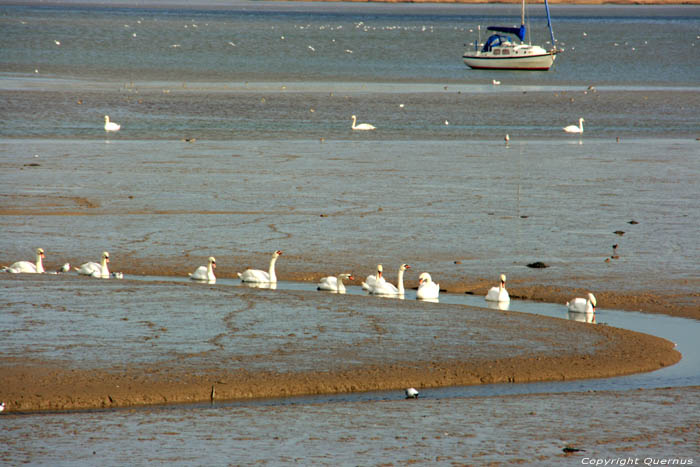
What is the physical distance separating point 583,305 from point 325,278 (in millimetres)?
3411

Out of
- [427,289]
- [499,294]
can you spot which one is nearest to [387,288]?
[427,289]

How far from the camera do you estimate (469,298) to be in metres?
14.5

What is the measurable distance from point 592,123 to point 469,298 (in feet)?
80.1

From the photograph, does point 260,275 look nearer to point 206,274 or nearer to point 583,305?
point 206,274

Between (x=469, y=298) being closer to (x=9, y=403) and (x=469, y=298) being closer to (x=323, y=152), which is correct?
(x=9, y=403)

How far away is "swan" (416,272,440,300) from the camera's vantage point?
46.3 ft

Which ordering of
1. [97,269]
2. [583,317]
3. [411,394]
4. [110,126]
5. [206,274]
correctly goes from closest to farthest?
[411,394], [583,317], [97,269], [206,274], [110,126]

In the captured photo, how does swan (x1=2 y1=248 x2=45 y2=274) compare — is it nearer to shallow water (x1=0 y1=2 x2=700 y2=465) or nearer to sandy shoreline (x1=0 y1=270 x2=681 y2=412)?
shallow water (x1=0 y1=2 x2=700 y2=465)

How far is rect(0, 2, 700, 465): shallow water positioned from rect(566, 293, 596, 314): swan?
1.30 feet

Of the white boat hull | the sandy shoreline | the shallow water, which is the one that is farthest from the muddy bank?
the white boat hull

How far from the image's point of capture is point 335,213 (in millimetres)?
19719

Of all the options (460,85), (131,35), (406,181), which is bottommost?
(406,181)

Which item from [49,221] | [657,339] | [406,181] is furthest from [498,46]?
[657,339]

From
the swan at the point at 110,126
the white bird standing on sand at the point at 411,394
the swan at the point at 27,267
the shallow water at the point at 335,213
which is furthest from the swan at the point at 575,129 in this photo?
the white bird standing on sand at the point at 411,394
